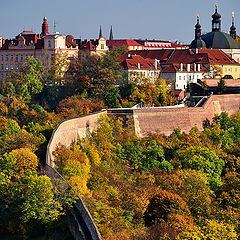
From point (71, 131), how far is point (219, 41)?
4235 cm

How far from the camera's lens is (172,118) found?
54.3 metres

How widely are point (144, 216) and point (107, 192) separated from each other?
13.4ft

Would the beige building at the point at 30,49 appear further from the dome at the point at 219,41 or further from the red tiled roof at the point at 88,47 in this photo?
the dome at the point at 219,41

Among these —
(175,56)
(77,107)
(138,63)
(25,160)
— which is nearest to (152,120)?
(77,107)

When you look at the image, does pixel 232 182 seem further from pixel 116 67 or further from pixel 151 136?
pixel 116 67

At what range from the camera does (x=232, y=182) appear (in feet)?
134

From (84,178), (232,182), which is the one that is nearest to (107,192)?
(84,178)

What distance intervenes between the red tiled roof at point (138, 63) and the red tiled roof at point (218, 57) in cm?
605

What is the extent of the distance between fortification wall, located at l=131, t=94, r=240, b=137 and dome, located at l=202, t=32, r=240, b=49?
26093mm

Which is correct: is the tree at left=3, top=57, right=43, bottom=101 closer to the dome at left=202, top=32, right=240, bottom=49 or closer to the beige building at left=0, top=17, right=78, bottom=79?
the beige building at left=0, top=17, right=78, bottom=79

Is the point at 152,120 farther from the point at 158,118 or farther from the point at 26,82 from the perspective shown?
the point at 26,82

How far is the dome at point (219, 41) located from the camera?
8512 cm

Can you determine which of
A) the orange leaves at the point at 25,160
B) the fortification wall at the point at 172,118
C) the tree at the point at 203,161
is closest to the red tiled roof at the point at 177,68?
the fortification wall at the point at 172,118

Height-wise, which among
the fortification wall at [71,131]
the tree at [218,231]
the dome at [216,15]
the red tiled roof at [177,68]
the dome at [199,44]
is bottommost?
the tree at [218,231]
